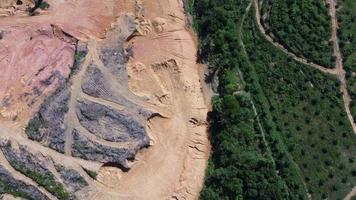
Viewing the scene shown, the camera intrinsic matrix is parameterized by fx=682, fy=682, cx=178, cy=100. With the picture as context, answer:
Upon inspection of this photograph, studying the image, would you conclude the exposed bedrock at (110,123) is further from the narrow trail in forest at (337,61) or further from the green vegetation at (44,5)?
the narrow trail in forest at (337,61)

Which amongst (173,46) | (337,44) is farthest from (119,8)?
(337,44)

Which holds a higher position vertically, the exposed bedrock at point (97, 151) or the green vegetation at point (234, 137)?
the green vegetation at point (234, 137)

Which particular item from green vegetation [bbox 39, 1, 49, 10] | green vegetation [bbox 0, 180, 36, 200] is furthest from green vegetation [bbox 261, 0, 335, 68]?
green vegetation [bbox 0, 180, 36, 200]

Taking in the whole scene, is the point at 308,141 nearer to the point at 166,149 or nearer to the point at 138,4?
the point at 166,149

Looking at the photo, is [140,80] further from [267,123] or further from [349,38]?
[349,38]

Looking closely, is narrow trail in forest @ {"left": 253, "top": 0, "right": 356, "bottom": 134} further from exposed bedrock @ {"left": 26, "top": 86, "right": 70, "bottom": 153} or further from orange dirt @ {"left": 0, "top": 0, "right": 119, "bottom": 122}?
exposed bedrock @ {"left": 26, "top": 86, "right": 70, "bottom": 153}

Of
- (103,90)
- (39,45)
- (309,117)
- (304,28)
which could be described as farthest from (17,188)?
(304,28)

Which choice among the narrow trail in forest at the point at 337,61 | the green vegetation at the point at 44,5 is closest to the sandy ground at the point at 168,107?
the narrow trail in forest at the point at 337,61
